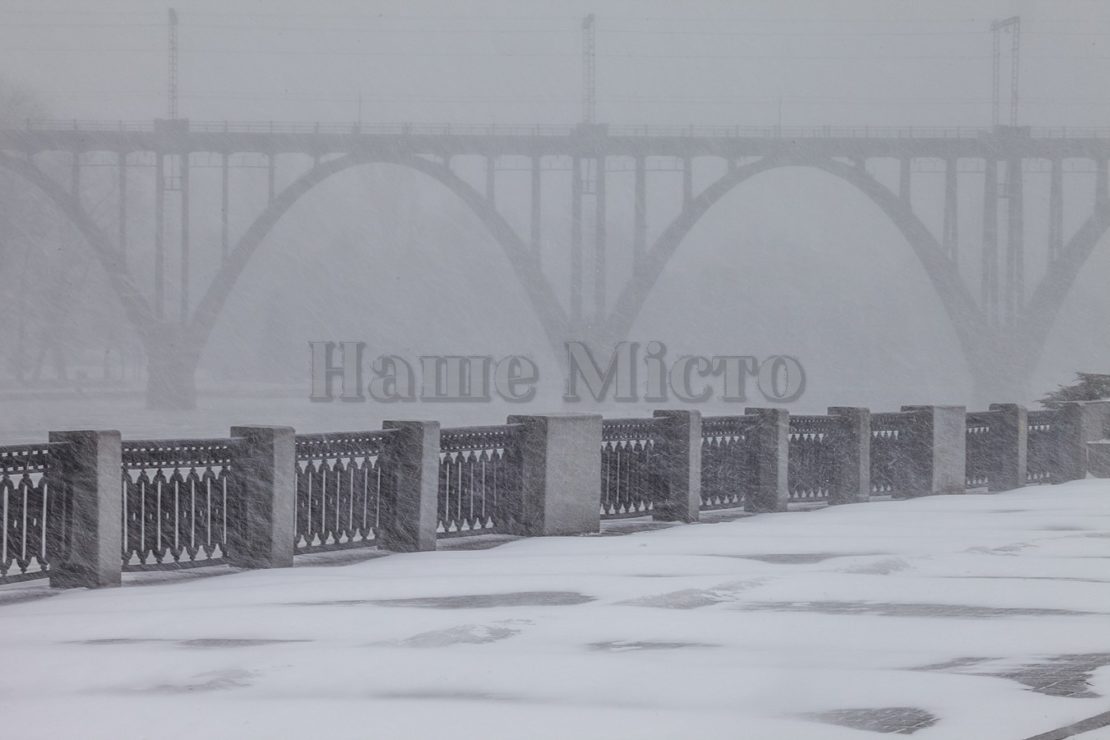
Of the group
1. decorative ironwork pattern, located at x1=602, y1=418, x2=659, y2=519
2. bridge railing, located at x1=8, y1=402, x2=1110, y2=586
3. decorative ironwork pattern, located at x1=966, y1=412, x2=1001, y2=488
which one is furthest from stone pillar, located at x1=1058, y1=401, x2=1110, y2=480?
decorative ironwork pattern, located at x1=602, y1=418, x2=659, y2=519

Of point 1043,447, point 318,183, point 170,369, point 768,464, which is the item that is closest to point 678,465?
point 768,464

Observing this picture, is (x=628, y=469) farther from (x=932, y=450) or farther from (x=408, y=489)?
(x=932, y=450)

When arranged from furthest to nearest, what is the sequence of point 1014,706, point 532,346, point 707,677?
point 532,346 → point 707,677 → point 1014,706

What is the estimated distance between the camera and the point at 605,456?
14.5 m

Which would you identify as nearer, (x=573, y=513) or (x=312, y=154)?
(x=573, y=513)

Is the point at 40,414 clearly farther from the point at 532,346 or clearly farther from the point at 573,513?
the point at 532,346

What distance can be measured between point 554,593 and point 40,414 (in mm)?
48787

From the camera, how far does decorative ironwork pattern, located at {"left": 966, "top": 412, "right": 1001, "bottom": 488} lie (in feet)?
65.5

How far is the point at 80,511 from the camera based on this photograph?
999cm

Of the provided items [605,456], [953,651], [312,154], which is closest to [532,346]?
[312,154]

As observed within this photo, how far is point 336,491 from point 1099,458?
14.0 m

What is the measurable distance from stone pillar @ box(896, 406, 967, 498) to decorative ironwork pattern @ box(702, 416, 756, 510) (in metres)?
3.13

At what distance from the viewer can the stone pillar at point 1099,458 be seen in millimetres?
21844

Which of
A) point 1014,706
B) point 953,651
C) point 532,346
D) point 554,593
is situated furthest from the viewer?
point 532,346
